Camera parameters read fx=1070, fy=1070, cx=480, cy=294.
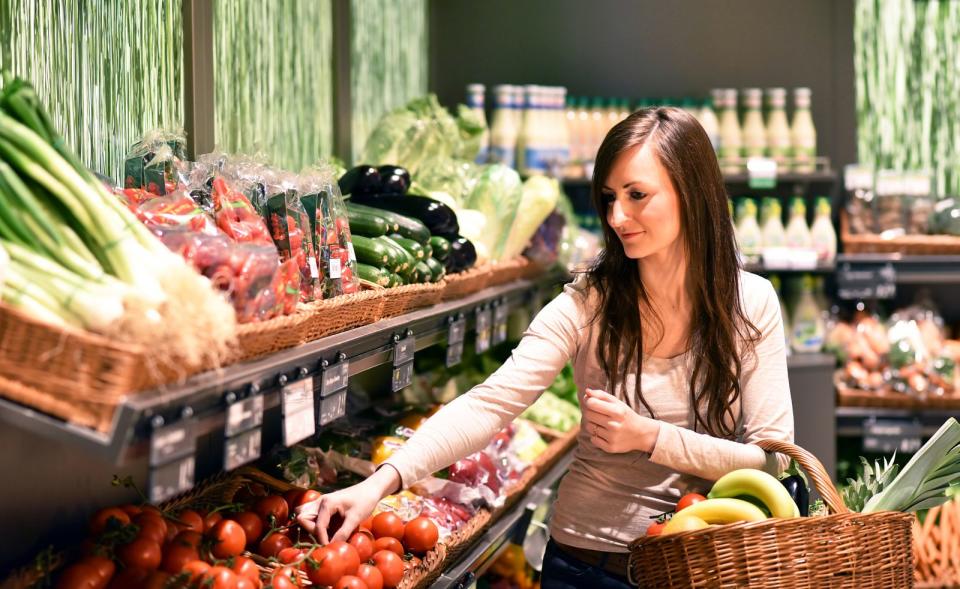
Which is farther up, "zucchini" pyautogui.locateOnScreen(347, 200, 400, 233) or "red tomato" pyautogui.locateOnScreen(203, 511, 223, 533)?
"zucchini" pyautogui.locateOnScreen(347, 200, 400, 233)

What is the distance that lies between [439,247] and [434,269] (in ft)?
0.41

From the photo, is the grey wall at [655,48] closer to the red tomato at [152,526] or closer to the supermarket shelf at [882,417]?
the supermarket shelf at [882,417]

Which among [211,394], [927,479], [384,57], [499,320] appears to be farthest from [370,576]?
[384,57]

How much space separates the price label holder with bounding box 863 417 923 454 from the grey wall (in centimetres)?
134

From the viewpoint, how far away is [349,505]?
205 cm

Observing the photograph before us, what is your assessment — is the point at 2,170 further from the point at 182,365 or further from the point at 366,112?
the point at 366,112

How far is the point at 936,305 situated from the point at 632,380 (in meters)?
3.58

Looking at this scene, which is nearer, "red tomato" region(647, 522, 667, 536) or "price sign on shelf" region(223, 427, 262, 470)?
"price sign on shelf" region(223, 427, 262, 470)

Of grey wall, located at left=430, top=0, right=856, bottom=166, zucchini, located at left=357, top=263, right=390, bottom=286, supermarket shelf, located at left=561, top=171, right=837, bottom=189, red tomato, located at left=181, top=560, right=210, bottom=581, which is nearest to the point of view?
red tomato, located at left=181, top=560, right=210, bottom=581

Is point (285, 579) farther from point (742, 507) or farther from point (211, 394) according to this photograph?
point (742, 507)

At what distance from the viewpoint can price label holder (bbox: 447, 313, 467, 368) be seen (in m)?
2.91

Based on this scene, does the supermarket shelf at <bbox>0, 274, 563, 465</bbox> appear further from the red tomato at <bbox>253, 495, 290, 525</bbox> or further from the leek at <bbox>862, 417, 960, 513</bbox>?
the leek at <bbox>862, 417, 960, 513</bbox>

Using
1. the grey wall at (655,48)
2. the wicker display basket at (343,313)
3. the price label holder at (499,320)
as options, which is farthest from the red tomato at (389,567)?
the grey wall at (655,48)

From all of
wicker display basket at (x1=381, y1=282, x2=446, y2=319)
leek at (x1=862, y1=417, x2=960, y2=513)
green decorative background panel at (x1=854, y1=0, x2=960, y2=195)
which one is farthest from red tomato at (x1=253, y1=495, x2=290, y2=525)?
green decorative background panel at (x1=854, y1=0, x2=960, y2=195)
